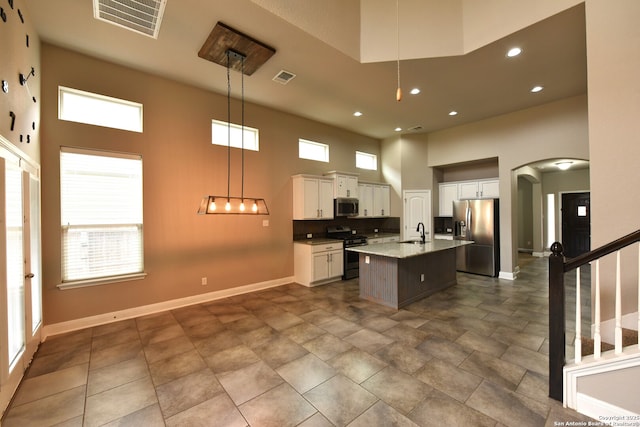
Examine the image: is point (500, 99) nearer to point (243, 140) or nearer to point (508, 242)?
point (508, 242)

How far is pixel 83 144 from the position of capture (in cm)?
344

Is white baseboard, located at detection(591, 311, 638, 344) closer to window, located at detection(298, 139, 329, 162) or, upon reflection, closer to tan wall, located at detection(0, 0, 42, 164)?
window, located at detection(298, 139, 329, 162)

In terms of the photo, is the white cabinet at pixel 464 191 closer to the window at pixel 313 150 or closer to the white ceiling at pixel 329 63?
the white ceiling at pixel 329 63

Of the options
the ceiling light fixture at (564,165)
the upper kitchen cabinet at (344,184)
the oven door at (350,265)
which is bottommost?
the oven door at (350,265)

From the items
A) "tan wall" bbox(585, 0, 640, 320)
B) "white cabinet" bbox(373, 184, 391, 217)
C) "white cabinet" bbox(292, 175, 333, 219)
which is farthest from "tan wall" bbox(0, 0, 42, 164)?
"white cabinet" bbox(373, 184, 391, 217)

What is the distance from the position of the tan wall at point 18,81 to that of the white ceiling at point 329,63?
13.5 inches

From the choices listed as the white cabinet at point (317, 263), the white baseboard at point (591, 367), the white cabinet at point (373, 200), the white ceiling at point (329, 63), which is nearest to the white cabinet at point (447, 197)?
the white cabinet at point (373, 200)

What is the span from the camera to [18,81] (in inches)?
94.7

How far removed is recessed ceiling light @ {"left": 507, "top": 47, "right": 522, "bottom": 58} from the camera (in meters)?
3.37

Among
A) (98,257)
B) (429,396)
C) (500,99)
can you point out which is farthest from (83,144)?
(500,99)

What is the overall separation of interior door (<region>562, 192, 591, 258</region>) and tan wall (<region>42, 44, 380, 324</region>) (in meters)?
8.28

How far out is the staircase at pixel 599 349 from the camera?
175 centimetres

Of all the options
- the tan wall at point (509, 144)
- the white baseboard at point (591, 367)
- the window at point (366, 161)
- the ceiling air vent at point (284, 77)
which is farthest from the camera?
the window at point (366, 161)

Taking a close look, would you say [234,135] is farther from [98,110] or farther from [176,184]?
[98,110]
